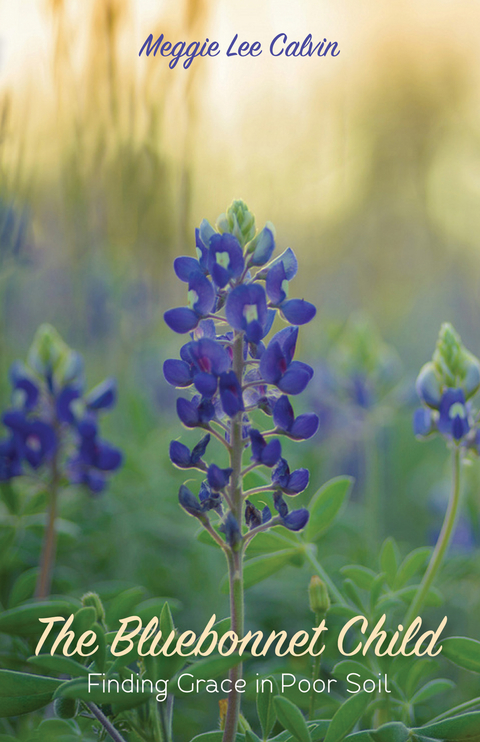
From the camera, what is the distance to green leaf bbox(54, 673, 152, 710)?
2.49 feet

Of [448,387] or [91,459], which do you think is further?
[91,459]

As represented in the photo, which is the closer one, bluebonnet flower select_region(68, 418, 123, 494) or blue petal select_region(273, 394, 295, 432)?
blue petal select_region(273, 394, 295, 432)

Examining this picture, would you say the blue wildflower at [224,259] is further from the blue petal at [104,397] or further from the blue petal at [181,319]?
the blue petal at [104,397]

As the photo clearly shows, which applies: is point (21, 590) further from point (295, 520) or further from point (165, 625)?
point (295, 520)

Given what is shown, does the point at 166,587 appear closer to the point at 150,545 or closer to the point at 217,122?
the point at 150,545

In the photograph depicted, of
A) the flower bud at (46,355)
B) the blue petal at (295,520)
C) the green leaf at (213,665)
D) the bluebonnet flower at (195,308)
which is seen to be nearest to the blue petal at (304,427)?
the blue petal at (295,520)

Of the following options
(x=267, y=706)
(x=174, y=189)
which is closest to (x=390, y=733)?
(x=267, y=706)

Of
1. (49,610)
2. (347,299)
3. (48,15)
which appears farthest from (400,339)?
(49,610)

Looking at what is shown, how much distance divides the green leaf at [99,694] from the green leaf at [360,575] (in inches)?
23.1

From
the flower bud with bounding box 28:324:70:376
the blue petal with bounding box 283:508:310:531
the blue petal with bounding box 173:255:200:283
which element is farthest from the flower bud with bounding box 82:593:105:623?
the flower bud with bounding box 28:324:70:376

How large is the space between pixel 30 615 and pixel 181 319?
1.98 ft

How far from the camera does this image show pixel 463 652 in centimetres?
100

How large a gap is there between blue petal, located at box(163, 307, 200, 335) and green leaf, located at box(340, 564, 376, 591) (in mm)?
676

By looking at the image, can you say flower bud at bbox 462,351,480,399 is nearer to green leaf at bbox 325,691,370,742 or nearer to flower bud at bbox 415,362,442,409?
flower bud at bbox 415,362,442,409
